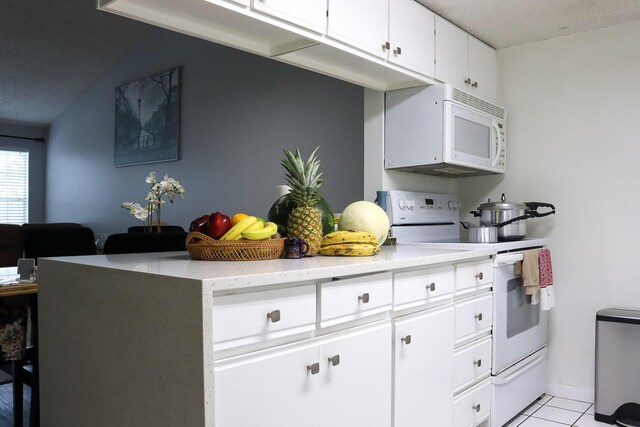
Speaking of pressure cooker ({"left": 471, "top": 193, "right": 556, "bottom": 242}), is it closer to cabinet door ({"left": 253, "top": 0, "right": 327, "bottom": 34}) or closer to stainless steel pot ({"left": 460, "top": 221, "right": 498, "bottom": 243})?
stainless steel pot ({"left": 460, "top": 221, "right": 498, "bottom": 243})

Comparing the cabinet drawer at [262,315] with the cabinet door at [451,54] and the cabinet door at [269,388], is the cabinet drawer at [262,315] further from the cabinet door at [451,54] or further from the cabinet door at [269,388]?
the cabinet door at [451,54]

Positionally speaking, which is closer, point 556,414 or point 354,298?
point 354,298

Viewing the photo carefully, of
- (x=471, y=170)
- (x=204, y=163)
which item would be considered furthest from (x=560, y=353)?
(x=204, y=163)

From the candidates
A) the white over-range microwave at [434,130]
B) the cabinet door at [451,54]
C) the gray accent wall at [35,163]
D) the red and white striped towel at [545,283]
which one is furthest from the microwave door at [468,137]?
the gray accent wall at [35,163]

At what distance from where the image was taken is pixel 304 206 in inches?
69.4

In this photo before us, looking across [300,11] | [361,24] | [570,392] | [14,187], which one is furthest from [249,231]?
[14,187]

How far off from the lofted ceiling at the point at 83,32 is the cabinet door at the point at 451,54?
0.05m

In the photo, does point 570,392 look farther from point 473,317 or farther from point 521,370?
point 473,317

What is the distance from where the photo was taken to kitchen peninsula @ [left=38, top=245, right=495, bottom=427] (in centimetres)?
113

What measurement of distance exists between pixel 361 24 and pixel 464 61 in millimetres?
964

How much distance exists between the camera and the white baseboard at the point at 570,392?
113 inches

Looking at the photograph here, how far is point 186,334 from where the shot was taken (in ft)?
3.67

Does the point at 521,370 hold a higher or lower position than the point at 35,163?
lower

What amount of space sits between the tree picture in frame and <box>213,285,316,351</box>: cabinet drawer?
4125 millimetres
